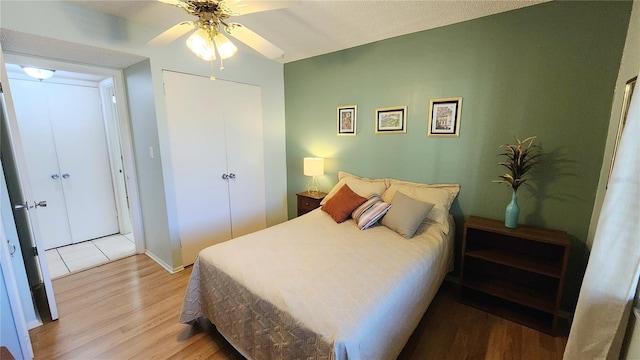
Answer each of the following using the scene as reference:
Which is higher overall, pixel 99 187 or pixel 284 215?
pixel 99 187

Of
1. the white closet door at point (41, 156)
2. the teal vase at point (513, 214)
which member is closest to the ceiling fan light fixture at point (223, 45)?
the teal vase at point (513, 214)

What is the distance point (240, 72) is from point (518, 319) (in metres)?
3.59

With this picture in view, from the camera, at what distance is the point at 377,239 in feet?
6.57

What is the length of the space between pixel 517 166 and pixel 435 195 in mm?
645

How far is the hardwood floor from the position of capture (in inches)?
66.8

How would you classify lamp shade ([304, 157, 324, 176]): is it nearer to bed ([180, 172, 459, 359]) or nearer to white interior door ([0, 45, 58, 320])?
bed ([180, 172, 459, 359])

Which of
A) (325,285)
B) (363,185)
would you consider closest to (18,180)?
(325,285)

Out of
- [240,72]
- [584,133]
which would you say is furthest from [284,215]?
[584,133]

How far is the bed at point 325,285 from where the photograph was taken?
1.18 meters

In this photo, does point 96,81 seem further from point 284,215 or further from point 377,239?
point 377,239

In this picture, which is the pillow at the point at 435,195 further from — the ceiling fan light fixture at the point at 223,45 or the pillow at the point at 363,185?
the ceiling fan light fixture at the point at 223,45

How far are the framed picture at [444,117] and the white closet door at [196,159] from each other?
7.45 ft

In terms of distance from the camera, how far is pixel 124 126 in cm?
284

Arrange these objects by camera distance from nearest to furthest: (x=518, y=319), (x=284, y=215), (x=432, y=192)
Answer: (x=518, y=319) < (x=432, y=192) < (x=284, y=215)
